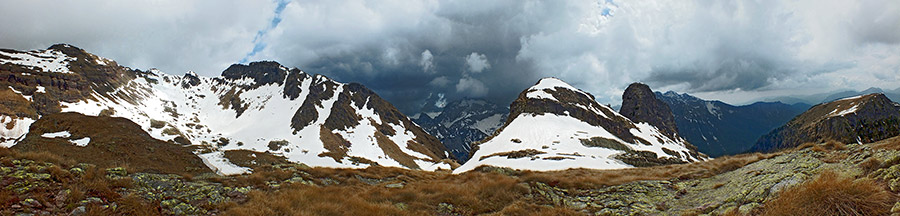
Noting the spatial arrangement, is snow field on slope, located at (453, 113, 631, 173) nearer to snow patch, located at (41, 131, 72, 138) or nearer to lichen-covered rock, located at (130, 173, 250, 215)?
lichen-covered rock, located at (130, 173, 250, 215)

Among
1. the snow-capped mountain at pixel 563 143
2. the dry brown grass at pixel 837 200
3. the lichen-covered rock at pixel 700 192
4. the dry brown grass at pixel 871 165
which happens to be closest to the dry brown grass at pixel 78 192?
the lichen-covered rock at pixel 700 192

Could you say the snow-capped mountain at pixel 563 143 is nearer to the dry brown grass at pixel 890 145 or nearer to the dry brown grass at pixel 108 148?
the dry brown grass at pixel 108 148

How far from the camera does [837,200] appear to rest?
765 cm

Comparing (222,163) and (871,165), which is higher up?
(222,163)

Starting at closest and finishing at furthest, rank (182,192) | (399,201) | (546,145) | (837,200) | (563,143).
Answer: (837,200) < (182,192) < (399,201) < (546,145) < (563,143)

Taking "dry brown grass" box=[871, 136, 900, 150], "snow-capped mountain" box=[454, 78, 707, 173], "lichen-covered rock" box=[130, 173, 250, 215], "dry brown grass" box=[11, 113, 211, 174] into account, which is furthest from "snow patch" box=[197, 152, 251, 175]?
"dry brown grass" box=[871, 136, 900, 150]

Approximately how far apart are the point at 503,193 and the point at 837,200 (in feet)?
36.6

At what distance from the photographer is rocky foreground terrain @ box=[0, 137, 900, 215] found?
8.51m

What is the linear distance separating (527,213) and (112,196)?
14.1 meters

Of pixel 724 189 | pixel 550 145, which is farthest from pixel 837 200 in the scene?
pixel 550 145

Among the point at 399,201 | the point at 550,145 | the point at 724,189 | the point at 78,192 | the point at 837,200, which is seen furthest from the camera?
the point at 550,145

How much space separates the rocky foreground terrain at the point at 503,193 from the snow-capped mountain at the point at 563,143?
210ft

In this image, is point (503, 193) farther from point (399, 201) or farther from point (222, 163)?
point (222, 163)

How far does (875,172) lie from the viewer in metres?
9.15
